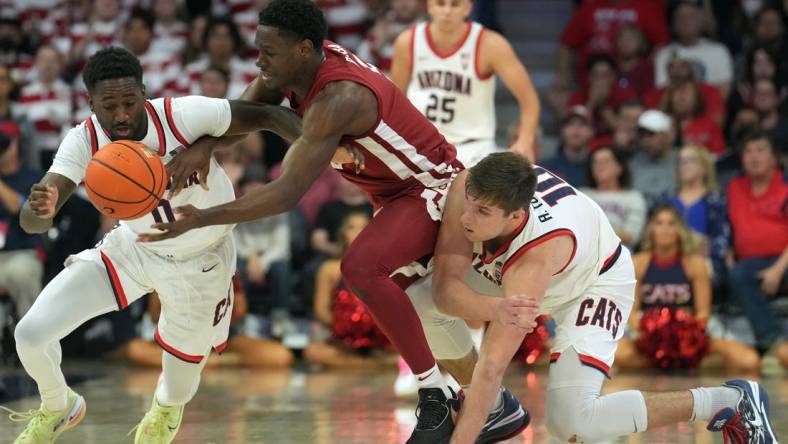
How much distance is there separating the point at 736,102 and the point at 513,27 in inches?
91.3

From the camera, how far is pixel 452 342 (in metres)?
5.72

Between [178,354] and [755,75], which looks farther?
[755,75]

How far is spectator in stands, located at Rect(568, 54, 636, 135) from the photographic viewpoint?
1072cm

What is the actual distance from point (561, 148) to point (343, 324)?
248 cm

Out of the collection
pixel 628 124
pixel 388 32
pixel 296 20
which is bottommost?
pixel 628 124

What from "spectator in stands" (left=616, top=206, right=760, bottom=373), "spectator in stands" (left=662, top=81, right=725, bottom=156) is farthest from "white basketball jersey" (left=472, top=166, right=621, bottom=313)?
"spectator in stands" (left=662, top=81, right=725, bottom=156)

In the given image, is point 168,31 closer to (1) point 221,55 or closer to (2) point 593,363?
(1) point 221,55

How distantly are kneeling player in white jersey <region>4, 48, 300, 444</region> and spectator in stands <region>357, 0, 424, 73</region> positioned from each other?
5.07m

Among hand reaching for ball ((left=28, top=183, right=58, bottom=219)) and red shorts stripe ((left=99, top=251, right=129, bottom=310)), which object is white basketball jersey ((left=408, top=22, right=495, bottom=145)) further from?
hand reaching for ball ((left=28, top=183, right=58, bottom=219))

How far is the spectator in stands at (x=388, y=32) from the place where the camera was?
10.6 metres

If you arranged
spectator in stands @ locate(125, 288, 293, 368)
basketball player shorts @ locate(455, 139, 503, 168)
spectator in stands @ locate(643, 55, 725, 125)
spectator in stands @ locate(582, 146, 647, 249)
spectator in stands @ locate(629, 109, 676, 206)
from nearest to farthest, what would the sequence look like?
1. basketball player shorts @ locate(455, 139, 503, 168)
2. spectator in stands @ locate(125, 288, 293, 368)
3. spectator in stands @ locate(582, 146, 647, 249)
4. spectator in stands @ locate(629, 109, 676, 206)
5. spectator in stands @ locate(643, 55, 725, 125)

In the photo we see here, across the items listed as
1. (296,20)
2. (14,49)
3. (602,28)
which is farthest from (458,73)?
(14,49)

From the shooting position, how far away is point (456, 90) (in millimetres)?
7719

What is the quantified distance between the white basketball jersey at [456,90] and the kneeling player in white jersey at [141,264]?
2211 millimetres
